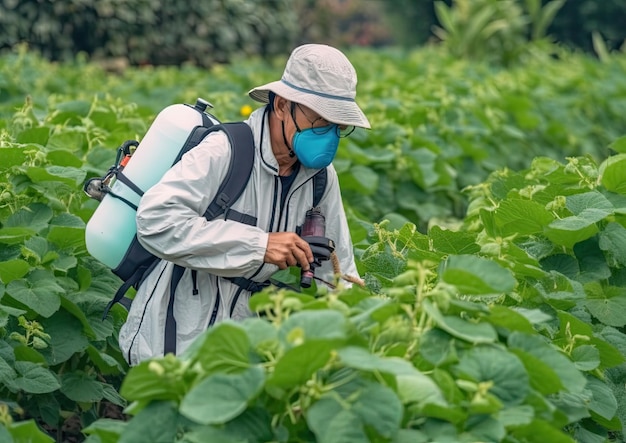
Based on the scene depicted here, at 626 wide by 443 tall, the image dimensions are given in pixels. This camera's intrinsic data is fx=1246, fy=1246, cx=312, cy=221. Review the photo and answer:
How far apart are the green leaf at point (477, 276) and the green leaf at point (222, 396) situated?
1.79ft

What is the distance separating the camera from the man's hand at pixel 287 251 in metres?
3.26

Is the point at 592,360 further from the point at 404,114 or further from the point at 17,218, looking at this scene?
the point at 404,114

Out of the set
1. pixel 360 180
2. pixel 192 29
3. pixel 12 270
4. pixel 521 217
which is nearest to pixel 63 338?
pixel 12 270

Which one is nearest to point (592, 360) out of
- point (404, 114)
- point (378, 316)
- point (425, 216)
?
point (378, 316)

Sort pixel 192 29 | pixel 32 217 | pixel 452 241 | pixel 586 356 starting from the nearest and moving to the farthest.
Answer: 1. pixel 586 356
2. pixel 452 241
3. pixel 32 217
4. pixel 192 29

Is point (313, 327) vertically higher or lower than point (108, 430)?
higher

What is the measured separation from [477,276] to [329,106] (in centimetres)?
87

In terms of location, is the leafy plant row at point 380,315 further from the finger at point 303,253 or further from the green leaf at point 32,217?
the finger at point 303,253

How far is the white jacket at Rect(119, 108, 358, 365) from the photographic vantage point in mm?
3223

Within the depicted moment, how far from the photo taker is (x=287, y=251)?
325 centimetres

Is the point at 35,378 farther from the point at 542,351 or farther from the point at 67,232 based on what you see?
the point at 542,351

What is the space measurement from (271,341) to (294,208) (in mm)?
1177

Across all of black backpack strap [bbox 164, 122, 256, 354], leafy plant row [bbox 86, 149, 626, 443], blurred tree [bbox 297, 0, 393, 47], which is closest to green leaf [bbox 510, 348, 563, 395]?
leafy plant row [bbox 86, 149, 626, 443]

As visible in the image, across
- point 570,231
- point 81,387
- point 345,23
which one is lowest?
point 345,23
